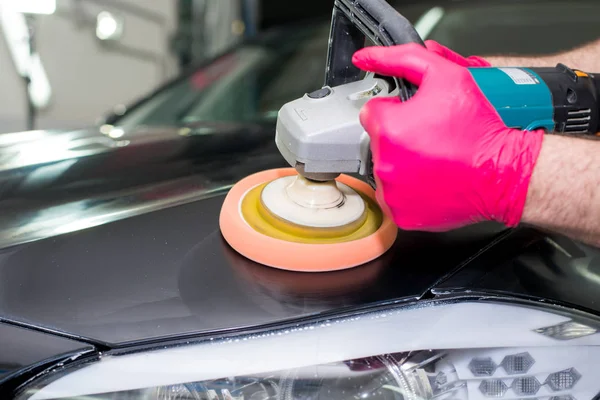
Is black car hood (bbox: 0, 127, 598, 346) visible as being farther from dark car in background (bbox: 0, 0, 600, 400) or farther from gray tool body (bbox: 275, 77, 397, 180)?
gray tool body (bbox: 275, 77, 397, 180)

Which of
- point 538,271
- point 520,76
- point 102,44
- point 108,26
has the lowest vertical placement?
point 102,44

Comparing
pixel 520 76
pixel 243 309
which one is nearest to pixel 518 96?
pixel 520 76

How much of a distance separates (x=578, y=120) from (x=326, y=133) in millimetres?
338

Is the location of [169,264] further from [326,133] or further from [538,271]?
[538,271]

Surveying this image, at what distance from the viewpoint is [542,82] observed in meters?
0.73

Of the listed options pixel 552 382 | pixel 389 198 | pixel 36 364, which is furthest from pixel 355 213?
pixel 36 364

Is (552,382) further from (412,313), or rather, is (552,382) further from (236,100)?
(236,100)

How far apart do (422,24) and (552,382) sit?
1292 mm

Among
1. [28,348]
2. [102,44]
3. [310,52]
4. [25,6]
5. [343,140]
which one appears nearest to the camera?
[28,348]

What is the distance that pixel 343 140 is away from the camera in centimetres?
70

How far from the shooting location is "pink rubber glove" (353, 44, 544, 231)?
66 centimetres

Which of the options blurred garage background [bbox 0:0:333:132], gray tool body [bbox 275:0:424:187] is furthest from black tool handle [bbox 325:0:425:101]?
blurred garage background [bbox 0:0:333:132]

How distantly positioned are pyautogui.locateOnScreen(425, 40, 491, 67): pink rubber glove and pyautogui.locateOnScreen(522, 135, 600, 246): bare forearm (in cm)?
23

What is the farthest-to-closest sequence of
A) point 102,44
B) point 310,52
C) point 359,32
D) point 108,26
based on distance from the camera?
point 102,44 → point 108,26 → point 310,52 → point 359,32
